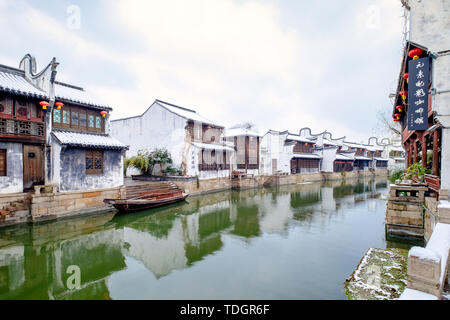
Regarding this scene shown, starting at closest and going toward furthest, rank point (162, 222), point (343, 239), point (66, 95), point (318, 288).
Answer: point (318, 288) < point (343, 239) < point (162, 222) < point (66, 95)

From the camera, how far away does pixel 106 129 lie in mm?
15180

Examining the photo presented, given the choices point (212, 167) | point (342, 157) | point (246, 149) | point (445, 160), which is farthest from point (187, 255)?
point (342, 157)

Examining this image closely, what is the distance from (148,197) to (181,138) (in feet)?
24.8

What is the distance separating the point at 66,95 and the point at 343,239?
16.7 meters

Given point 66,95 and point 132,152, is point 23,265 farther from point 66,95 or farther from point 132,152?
point 132,152

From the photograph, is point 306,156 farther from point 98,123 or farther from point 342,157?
point 98,123

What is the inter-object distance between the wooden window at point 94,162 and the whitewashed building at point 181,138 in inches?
299

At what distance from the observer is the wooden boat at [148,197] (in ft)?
43.2

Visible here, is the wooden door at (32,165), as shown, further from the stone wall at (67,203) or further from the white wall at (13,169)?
the stone wall at (67,203)

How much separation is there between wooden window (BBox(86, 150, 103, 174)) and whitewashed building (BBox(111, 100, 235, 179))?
24.9ft

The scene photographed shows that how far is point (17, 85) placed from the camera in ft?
36.6

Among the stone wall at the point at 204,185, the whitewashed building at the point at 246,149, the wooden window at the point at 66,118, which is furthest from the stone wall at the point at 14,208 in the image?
the whitewashed building at the point at 246,149
